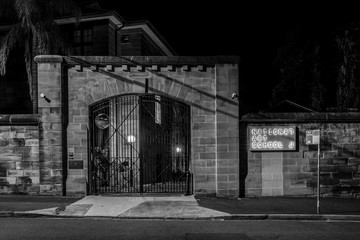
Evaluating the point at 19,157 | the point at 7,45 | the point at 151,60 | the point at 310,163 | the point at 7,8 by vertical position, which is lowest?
the point at 310,163

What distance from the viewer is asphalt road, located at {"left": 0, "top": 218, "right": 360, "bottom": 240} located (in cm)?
764

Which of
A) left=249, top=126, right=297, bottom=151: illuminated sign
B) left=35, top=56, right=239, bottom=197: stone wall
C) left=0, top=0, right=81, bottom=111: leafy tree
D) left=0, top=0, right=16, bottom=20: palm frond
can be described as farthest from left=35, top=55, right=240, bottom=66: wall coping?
left=0, top=0, right=16, bottom=20: palm frond

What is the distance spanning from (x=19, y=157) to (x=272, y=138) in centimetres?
862

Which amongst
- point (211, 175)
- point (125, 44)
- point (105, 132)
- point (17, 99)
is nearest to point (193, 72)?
point (211, 175)

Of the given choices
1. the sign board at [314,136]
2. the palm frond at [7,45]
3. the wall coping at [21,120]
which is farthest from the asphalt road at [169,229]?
the palm frond at [7,45]

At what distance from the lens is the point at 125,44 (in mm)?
20391

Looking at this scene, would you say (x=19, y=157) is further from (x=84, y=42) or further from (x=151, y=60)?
(x=84, y=42)

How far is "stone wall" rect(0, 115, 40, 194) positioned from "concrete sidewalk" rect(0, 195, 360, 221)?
2.79 feet

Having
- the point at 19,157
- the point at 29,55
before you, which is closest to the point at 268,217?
the point at 19,157

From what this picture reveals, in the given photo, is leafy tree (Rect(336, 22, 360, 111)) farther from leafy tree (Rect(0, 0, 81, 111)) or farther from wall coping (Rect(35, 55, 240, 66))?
leafy tree (Rect(0, 0, 81, 111))

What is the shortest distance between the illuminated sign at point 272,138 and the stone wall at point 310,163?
0.52ft

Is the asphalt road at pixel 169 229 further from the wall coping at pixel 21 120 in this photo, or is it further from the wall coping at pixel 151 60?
the wall coping at pixel 151 60

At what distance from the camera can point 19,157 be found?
1248cm

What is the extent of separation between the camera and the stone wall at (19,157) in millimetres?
12461
